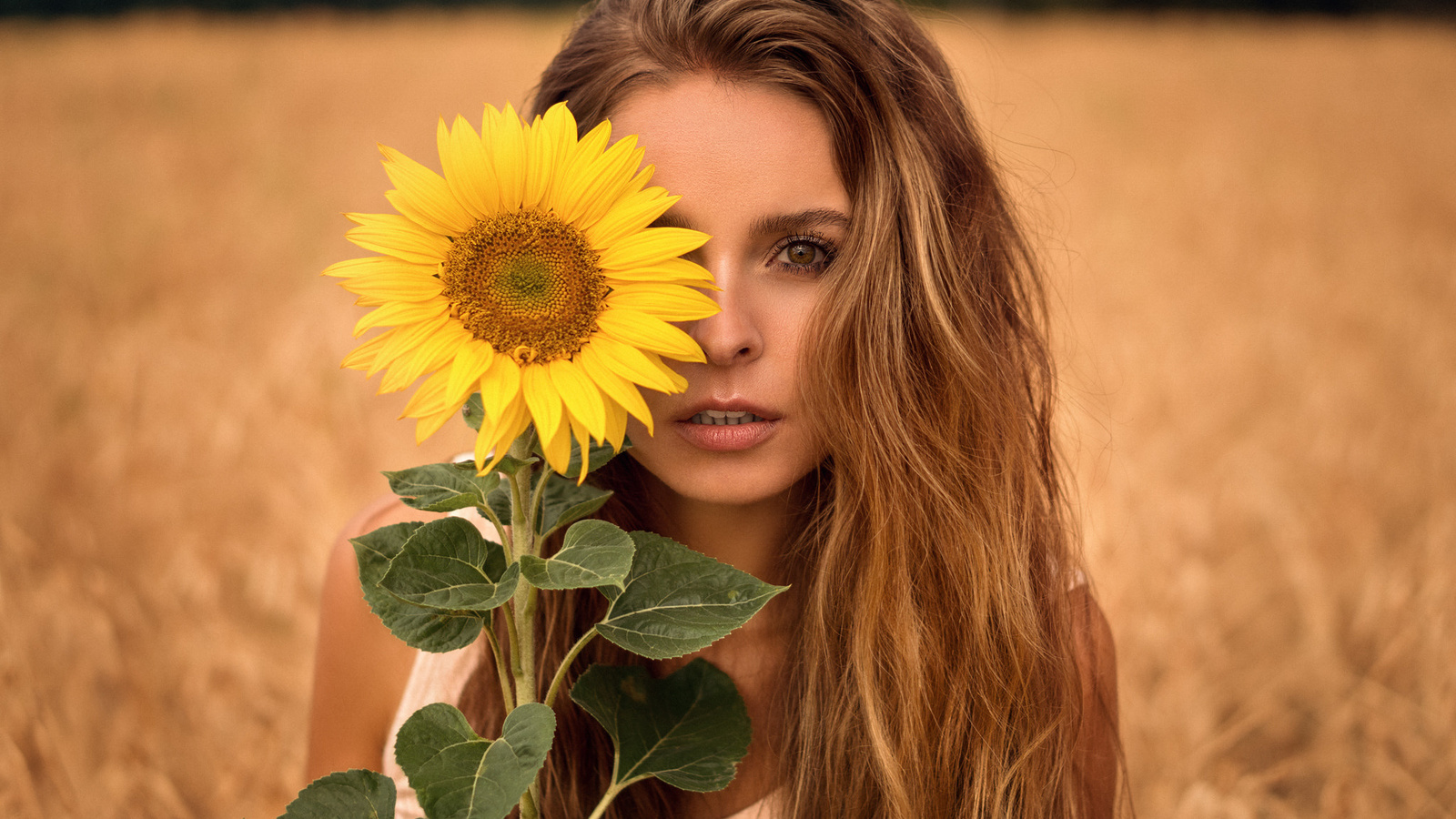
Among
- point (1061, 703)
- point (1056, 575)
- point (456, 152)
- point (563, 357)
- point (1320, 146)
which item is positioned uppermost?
point (1320, 146)

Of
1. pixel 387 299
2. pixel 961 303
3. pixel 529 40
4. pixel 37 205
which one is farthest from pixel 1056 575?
pixel 529 40

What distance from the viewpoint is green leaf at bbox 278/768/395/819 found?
0.92 metres

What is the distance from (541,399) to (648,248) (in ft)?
0.57

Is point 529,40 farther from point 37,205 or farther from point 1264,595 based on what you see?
point 1264,595

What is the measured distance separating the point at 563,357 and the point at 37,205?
6738 mm

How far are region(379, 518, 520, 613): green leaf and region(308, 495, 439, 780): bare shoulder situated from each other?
1.16m

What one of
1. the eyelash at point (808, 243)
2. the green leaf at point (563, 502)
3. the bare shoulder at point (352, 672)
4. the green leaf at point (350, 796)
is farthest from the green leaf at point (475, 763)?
the bare shoulder at point (352, 672)

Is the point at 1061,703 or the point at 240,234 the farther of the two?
the point at 240,234

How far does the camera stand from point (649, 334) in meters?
0.92

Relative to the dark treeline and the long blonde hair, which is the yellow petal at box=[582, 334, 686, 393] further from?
the dark treeline

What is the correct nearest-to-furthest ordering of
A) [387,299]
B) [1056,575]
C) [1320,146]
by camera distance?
1. [387,299]
2. [1056,575]
3. [1320,146]

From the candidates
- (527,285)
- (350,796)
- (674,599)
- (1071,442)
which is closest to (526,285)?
(527,285)

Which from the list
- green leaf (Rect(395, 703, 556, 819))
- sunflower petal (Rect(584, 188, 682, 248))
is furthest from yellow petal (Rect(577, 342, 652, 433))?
green leaf (Rect(395, 703, 556, 819))

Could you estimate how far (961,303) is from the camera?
1.59 metres
